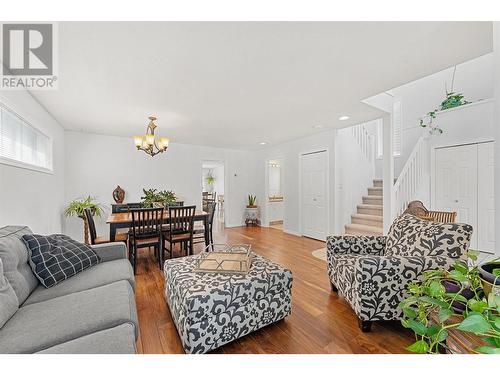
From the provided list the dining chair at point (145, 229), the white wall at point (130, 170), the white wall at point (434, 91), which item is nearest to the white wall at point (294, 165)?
the white wall at point (130, 170)

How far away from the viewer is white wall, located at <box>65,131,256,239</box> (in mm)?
4434

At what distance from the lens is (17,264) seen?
4.82 ft

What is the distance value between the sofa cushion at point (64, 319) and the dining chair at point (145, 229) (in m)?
1.54

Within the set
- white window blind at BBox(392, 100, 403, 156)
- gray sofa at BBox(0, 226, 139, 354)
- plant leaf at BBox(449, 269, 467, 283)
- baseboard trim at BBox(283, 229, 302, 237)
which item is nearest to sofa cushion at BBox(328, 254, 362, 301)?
plant leaf at BBox(449, 269, 467, 283)

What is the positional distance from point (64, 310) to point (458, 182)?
529cm

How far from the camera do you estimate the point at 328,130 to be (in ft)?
14.8

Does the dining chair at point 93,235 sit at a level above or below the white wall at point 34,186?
below

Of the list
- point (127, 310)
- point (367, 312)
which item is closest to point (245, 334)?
point (127, 310)

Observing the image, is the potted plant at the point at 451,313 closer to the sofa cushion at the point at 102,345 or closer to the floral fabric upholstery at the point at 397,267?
the floral fabric upholstery at the point at 397,267

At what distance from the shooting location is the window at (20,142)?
2.15 meters

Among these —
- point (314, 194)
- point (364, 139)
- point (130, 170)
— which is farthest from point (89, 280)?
point (364, 139)

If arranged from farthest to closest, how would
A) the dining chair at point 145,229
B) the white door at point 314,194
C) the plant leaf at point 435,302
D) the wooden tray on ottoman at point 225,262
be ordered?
the white door at point 314,194 < the dining chair at point 145,229 < the wooden tray on ottoman at point 225,262 < the plant leaf at point 435,302

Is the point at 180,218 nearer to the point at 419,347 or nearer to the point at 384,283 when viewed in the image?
the point at 384,283
